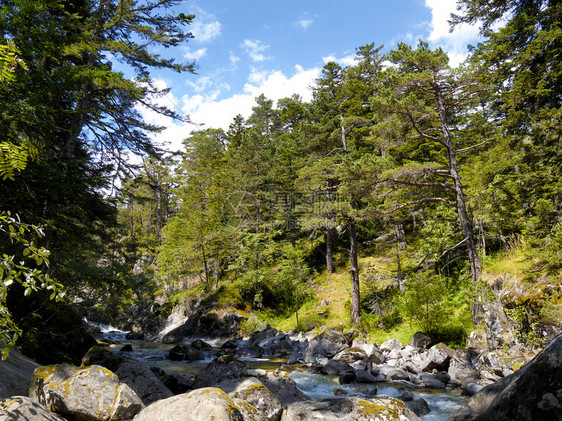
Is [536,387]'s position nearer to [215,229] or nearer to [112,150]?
[112,150]

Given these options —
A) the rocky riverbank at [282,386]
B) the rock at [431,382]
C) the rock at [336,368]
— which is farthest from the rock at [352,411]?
the rock at [336,368]

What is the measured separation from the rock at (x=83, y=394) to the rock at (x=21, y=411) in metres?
1.14

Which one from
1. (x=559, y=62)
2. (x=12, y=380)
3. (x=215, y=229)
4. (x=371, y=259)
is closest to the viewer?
(x=12, y=380)

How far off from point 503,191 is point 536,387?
1599 cm

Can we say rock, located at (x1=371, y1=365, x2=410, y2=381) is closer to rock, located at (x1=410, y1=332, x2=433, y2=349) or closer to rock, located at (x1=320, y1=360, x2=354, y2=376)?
rock, located at (x1=320, y1=360, x2=354, y2=376)

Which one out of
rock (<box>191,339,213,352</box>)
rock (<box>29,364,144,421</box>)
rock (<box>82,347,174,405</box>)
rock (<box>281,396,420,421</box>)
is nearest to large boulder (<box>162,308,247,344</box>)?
rock (<box>191,339,213,352</box>)

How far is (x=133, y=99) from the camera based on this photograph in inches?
443

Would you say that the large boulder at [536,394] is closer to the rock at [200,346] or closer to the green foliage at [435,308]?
the green foliage at [435,308]

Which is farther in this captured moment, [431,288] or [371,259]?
[371,259]

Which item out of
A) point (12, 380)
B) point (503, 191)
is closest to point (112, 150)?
point (12, 380)

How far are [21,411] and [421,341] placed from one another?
13688 mm

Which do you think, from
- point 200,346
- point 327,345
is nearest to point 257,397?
point 327,345

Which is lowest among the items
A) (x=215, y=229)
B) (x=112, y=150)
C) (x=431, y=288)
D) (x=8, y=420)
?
(x=431, y=288)

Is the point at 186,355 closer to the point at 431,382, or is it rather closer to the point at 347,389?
the point at 347,389
